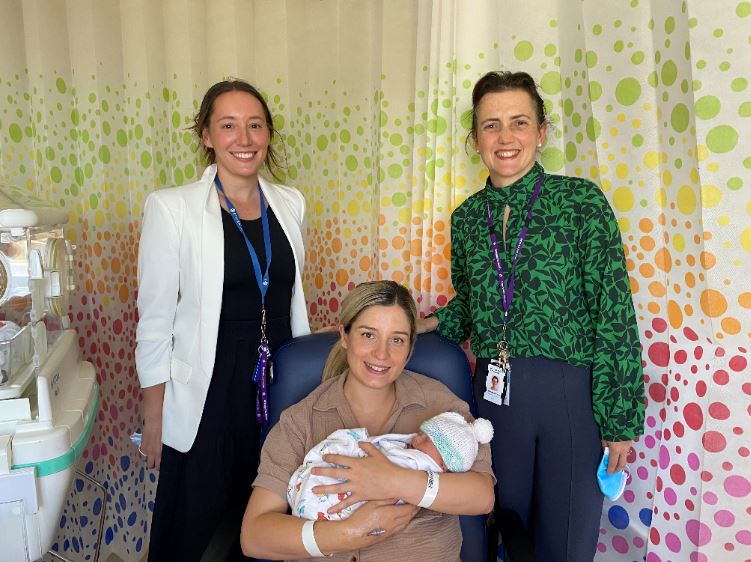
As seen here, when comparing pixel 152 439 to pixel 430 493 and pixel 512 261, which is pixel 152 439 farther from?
pixel 512 261

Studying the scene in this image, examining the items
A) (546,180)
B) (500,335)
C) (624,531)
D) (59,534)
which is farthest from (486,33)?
(59,534)

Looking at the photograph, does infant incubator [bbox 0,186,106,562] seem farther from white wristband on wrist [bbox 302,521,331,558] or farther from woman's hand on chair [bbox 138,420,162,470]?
white wristband on wrist [bbox 302,521,331,558]

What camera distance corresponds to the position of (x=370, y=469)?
138 centimetres

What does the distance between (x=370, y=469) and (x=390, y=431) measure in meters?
0.23

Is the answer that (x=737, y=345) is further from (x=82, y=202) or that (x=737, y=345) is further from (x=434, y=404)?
(x=82, y=202)

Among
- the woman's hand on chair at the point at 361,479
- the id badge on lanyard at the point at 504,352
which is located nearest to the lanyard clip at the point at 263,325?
the woman's hand on chair at the point at 361,479

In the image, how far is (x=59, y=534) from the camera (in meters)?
2.58

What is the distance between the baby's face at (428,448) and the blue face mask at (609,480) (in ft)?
Answer: 1.52

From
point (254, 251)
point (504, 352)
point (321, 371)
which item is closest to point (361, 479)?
point (321, 371)

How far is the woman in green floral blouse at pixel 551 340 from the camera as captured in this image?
1576 mm

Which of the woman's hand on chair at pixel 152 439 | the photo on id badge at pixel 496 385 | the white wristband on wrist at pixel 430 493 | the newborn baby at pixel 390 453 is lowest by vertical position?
the woman's hand on chair at pixel 152 439

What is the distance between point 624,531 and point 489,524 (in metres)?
0.52

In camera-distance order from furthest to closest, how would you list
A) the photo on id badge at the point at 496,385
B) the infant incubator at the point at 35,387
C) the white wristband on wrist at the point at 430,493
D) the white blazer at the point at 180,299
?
1. the white blazer at the point at 180,299
2. the photo on id badge at the point at 496,385
3. the white wristband on wrist at the point at 430,493
4. the infant incubator at the point at 35,387

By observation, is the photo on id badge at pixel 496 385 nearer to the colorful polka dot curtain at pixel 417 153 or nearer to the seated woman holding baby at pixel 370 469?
the seated woman holding baby at pixel 370 469
